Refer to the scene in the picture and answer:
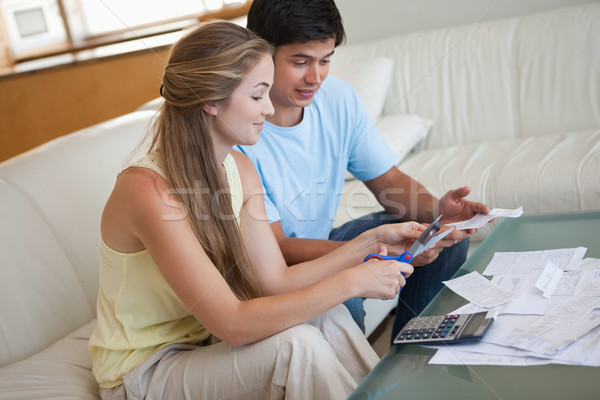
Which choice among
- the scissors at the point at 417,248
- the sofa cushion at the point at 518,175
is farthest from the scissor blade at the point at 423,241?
the sofa cushion at the point at 518,175

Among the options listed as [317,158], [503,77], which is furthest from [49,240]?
[503,77]

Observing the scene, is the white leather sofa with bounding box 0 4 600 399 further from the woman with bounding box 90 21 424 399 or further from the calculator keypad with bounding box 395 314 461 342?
the calculator keypad with bounding box 395 314 461 342

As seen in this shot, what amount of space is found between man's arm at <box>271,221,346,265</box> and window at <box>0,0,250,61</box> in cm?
231

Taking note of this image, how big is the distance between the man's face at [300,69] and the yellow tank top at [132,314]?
0.48m

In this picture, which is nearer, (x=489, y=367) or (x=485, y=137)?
(x=489, y=367)

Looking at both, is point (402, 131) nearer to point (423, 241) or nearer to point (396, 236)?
point (396, 236)

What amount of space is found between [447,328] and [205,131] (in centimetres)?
61

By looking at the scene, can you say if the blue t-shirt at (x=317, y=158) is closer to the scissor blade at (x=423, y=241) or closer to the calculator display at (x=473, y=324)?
the scissor blade at (x=423, y=241)

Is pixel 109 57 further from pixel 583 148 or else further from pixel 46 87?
pixel 583 148

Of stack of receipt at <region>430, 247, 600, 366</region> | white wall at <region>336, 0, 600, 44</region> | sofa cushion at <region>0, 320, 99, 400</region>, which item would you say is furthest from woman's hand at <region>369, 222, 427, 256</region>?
white wall at <region>336, 0, 600, 44</region>

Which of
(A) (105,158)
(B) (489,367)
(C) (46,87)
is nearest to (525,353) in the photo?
(B) (489,367)

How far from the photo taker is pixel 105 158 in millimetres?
1850

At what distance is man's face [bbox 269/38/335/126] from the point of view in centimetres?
158

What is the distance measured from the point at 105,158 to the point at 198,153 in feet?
2.24
